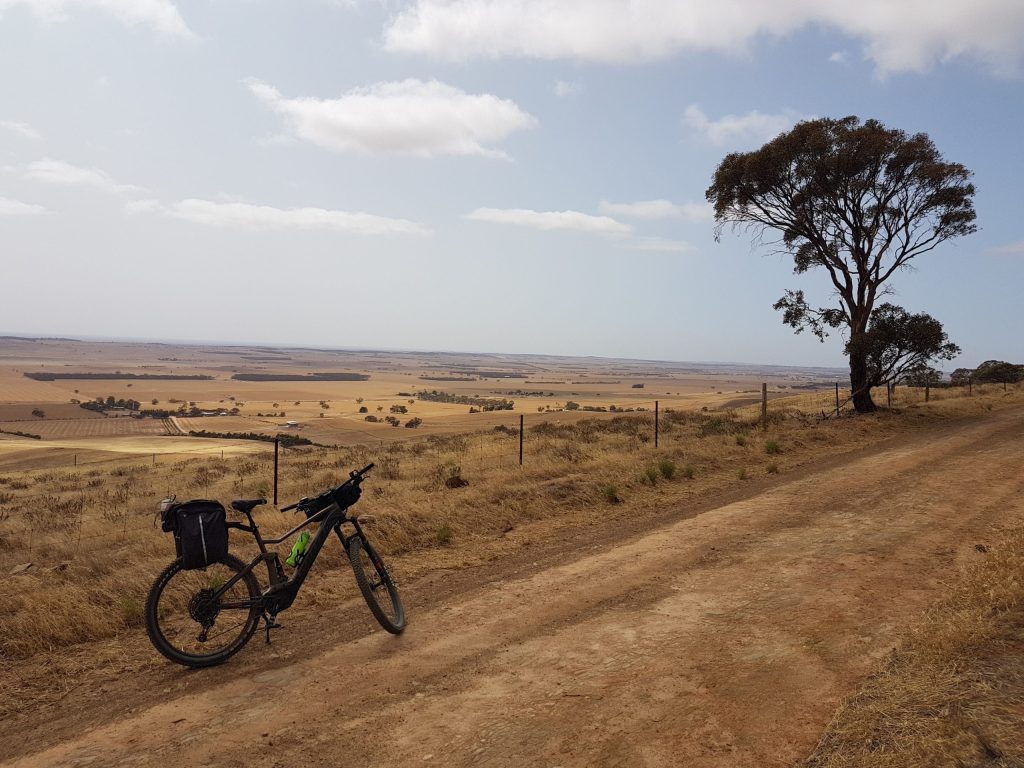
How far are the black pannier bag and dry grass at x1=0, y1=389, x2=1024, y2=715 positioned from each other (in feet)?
5.25

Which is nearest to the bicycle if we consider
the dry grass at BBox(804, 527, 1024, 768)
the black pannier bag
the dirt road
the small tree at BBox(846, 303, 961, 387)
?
the black pannier bag

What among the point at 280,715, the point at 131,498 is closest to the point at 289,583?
the point at 280,715

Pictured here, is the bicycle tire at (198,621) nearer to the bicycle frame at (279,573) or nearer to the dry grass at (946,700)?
the bicycle frame at (279,573)

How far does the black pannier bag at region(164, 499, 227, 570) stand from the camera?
514 centimetres

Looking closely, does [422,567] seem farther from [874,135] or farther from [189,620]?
[874,135]

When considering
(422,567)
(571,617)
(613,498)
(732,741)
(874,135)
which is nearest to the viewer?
(732,741)

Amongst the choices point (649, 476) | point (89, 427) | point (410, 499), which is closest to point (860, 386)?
point (649, 476)

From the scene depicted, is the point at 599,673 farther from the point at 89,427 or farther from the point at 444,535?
the point at 89,427

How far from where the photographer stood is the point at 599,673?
499cm

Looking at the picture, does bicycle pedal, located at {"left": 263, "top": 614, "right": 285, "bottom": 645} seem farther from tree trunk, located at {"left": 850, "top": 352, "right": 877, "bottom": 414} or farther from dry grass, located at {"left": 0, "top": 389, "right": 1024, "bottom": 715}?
tree trunk, located at {"left": 850, "top": 352, "right": 877, "bottom": 414}

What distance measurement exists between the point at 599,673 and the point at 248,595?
3.15m

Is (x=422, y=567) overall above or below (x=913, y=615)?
below

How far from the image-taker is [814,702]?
438 centimetres

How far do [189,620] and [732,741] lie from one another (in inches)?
205
